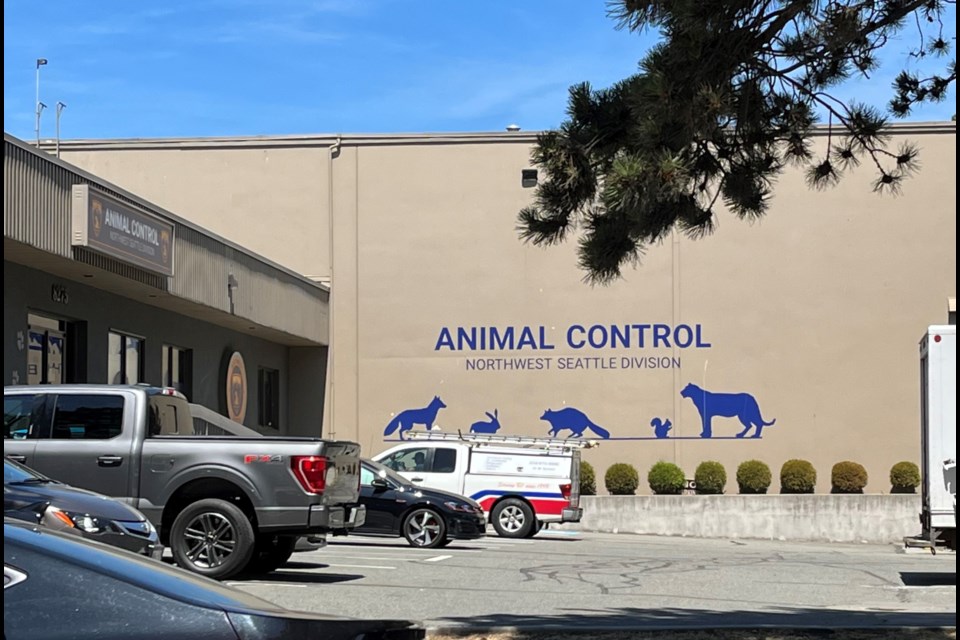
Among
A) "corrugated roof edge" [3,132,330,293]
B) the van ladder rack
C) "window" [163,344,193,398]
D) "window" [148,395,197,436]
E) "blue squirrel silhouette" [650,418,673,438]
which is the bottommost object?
the van ladder rack

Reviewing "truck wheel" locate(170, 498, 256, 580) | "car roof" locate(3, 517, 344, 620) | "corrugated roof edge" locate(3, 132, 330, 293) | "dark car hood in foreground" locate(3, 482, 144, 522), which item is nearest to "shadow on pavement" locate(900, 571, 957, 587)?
"truck wheel" locate(170, 498, 256, 580)

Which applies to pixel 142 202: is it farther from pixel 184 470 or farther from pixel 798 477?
pixel 798 477

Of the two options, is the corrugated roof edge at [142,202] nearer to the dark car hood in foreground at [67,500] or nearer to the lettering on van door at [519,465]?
the dark car hood in foreground at [67,500]

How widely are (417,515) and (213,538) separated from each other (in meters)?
7.05

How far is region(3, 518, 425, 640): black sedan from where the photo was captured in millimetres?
4277

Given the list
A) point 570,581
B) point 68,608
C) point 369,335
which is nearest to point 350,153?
point 369,335

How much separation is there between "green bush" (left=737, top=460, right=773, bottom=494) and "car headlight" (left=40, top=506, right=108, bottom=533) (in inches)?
843

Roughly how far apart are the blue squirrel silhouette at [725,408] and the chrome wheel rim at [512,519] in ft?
27.8

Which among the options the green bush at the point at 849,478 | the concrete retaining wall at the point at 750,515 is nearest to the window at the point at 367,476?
the concrete retaining wall at the point at 750,515

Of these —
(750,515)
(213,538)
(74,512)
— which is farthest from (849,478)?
(74,512)

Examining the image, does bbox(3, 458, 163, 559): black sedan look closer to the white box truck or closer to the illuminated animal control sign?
the white box truck

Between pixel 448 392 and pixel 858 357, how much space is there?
390 inches

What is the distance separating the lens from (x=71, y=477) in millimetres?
13867

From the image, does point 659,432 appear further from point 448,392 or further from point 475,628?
point 475,628
